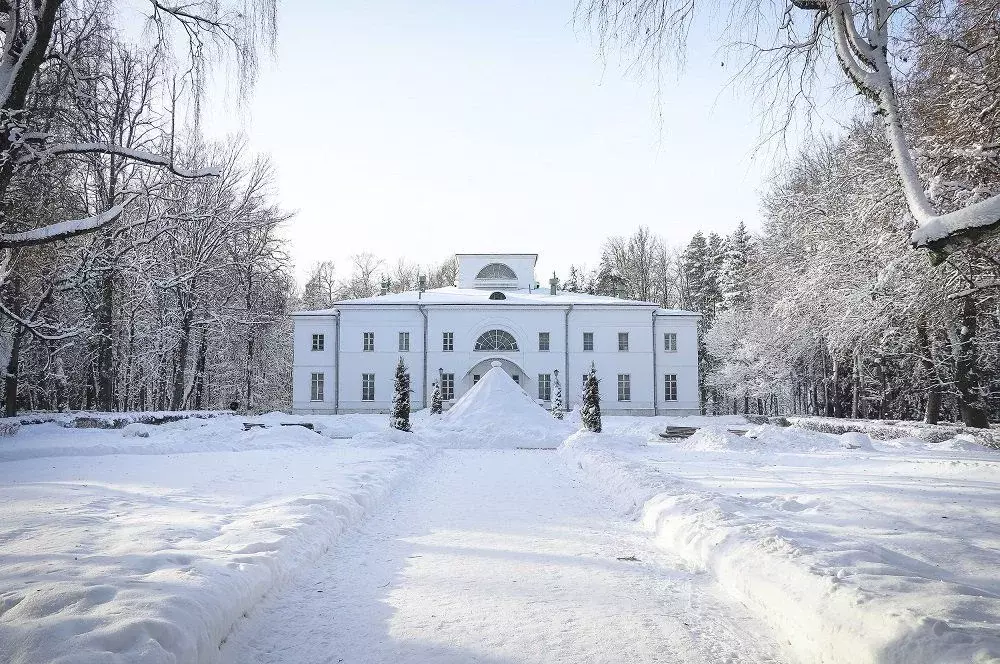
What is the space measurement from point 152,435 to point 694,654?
1876 centimetres

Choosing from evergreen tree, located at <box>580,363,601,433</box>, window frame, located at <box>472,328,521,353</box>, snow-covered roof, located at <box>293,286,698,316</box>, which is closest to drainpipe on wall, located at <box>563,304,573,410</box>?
snow-covered roof, located at <box>293,286,698,316</box>

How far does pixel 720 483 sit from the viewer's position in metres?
10.0

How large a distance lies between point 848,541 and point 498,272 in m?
39.8

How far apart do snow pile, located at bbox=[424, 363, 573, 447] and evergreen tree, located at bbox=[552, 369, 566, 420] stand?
6.56 m

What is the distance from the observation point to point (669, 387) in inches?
1561

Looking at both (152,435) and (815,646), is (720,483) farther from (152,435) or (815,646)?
(152,435)

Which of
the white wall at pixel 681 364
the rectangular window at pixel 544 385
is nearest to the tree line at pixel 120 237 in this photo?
the rectangular window at pixel 544 385

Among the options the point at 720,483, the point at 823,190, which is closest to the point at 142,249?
the point at 720,483

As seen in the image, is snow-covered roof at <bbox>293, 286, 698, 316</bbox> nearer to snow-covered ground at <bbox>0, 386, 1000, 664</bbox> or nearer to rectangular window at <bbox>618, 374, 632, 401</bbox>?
rectangular window at <bbox>618, 374, 632, 401</bbox>

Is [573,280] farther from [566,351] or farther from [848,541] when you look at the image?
[848,541]

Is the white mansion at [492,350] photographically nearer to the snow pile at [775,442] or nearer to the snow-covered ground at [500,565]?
the snow pile at [775,442]

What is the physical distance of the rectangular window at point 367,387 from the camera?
38.8 metres

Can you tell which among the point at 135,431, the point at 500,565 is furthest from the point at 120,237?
the point at 500,565

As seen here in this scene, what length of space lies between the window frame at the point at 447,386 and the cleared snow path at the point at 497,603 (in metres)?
30.9
